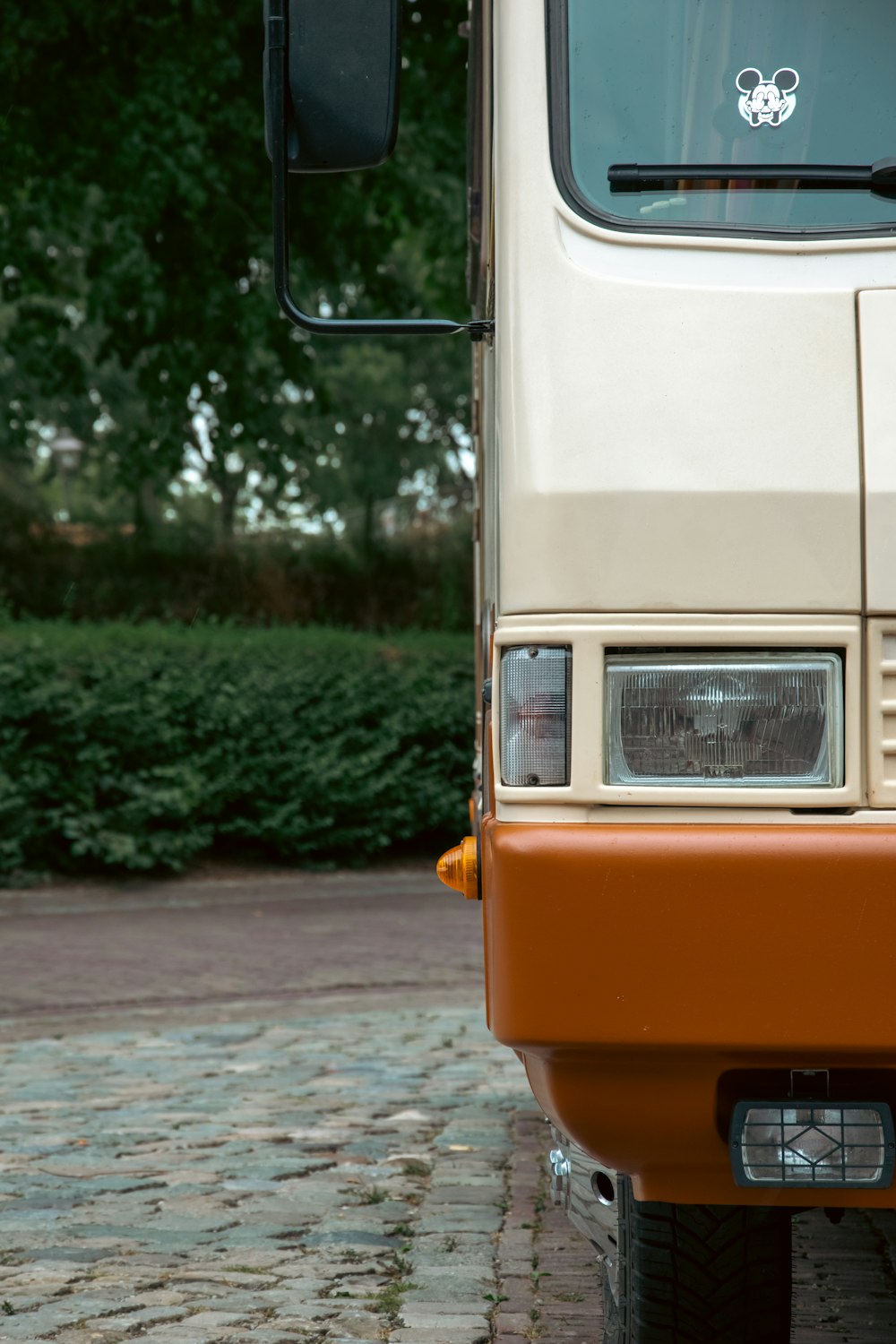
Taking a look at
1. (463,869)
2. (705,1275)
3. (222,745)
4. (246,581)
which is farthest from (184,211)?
(705,1275)

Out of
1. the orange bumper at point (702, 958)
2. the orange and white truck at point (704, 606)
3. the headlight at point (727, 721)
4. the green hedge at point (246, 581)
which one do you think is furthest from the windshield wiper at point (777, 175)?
the green hedge at point (246, 581)

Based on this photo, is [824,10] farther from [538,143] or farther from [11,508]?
[11,508]

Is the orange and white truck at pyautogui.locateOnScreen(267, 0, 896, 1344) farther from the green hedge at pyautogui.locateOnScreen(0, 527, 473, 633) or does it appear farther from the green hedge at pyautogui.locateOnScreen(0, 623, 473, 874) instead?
the green hedge at pyautogui.locateOnScreen(0, 527, 473, 633)

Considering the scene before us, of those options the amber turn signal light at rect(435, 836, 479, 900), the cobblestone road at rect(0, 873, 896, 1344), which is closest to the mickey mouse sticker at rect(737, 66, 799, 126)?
the amber turn signal light at rect(435, 836, 479, 900)

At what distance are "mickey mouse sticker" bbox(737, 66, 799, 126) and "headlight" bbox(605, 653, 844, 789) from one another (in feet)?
2.80

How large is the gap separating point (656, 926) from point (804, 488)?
2.14 feet

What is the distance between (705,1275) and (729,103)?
191 cm

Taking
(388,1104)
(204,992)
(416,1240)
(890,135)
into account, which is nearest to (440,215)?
(204,992)

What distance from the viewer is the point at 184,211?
13836 mm

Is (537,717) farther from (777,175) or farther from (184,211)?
(184,211)

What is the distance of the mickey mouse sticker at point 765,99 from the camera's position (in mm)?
2697

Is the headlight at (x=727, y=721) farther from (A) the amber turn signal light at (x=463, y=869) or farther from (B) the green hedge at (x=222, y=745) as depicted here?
(B) the green hedge at (x=222, y=745)

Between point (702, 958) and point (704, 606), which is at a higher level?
point (704, 606)

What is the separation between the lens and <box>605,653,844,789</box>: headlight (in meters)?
2.46
